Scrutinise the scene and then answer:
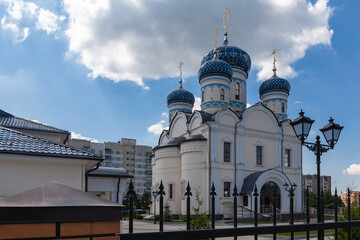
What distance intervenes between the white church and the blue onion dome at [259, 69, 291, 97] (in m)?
3.36

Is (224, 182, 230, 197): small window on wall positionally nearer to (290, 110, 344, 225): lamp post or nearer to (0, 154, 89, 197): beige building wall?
(290, 110, 344, 225): lamp post

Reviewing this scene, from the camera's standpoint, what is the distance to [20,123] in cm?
1380

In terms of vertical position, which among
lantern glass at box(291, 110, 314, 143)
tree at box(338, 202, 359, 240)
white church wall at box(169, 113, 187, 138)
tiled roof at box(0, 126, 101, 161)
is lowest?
tree at box(338, 202, 359, 240)

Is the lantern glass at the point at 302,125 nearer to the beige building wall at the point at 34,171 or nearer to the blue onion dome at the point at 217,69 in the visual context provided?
the beige building wall at the point at 34,171

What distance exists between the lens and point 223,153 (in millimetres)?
23328

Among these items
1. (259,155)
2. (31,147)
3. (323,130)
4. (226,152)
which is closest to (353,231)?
(323,130)

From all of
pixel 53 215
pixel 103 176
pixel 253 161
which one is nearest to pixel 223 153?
pixel 253 161

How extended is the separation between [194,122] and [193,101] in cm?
818

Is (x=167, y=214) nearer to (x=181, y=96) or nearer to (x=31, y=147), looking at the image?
(x=181, y=96)

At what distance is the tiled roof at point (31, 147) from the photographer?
5977mm

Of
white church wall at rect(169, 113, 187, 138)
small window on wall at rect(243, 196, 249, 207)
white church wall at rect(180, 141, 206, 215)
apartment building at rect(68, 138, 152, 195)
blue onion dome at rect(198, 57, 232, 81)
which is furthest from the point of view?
apartment building at rect(68, 138, 152, 195)

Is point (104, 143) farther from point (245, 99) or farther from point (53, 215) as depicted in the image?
point (53, 215)

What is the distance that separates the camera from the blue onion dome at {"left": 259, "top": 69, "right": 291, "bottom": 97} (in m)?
31.1

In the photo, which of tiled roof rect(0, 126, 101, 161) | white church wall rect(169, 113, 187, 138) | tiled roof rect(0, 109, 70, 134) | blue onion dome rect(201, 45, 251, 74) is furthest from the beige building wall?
blue onion dome rect(201, 45, 251, 74)
